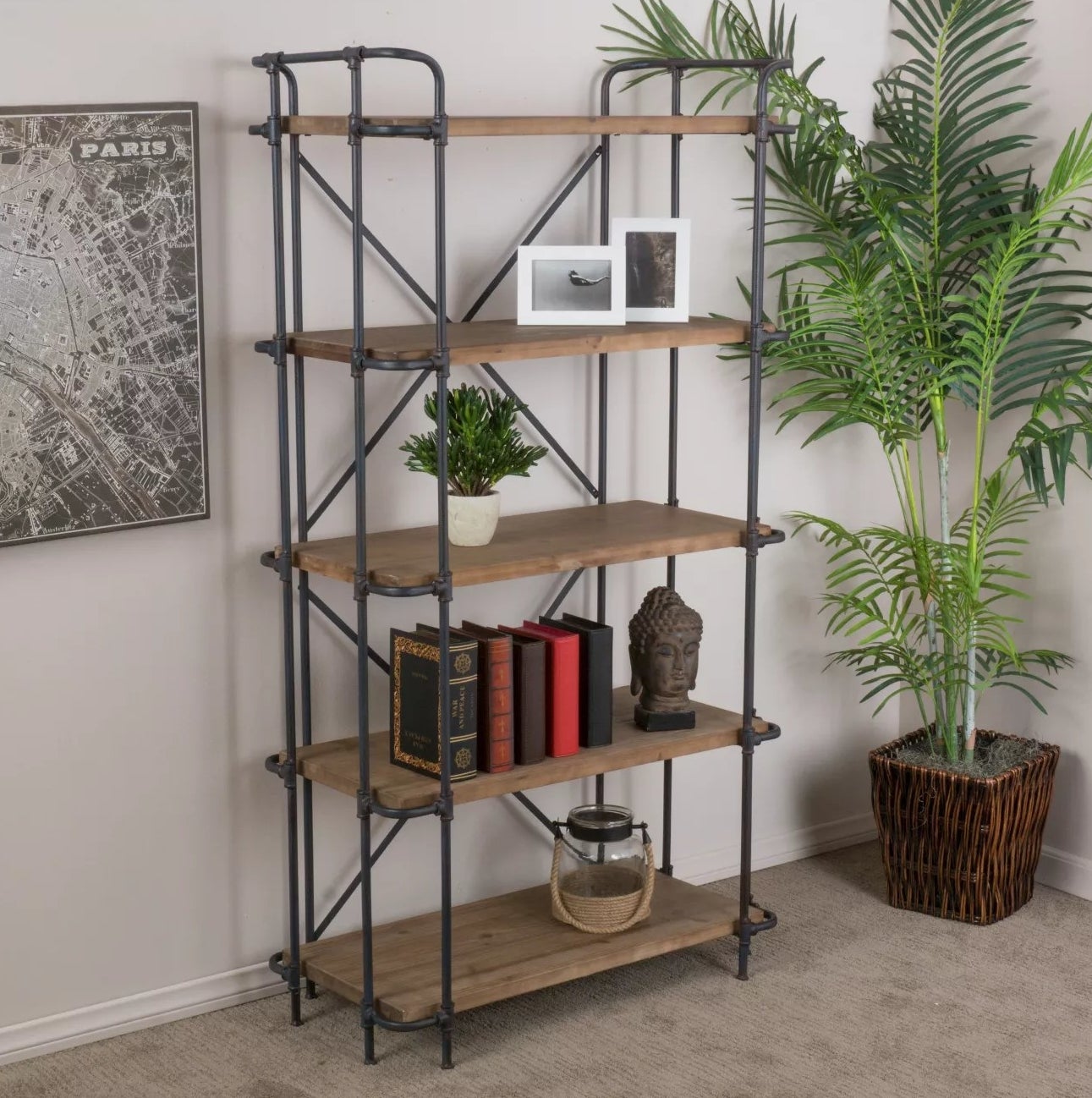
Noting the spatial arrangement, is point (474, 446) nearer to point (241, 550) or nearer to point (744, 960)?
point (241, 550)

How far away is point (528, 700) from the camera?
9.49 ft

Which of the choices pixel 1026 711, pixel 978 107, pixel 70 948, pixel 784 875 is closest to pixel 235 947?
pixel 70 948

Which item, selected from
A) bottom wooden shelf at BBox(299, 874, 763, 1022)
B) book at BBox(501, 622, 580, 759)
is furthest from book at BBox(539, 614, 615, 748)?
bottom wooden shelf at BBox(299, 874, 763, 1022)

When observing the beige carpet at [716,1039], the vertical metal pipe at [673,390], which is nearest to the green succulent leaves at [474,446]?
the vertical metal pipe at [673,390]

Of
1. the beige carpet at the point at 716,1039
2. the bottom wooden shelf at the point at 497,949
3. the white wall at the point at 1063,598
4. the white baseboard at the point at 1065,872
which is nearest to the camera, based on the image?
the beige carpet at the point at 716,1039

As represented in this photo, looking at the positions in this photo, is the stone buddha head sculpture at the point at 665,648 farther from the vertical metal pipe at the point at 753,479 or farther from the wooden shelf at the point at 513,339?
the wooden shelf at the point at 513,339

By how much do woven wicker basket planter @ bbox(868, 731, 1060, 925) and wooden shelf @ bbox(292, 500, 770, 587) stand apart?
74cm

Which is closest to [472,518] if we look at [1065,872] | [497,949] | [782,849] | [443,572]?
[443,572]

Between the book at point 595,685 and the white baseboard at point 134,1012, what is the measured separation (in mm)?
770

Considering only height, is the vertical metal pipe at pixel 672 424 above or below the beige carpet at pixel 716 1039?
above

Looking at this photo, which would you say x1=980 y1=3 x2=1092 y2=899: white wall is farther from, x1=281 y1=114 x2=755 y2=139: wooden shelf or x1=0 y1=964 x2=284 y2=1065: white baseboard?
x1=0 y1=964 x2=284 y2=1065: white baseboard

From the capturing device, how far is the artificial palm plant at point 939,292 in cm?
330

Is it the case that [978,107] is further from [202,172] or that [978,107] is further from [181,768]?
[181,768]

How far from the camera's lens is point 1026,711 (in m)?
3.69
